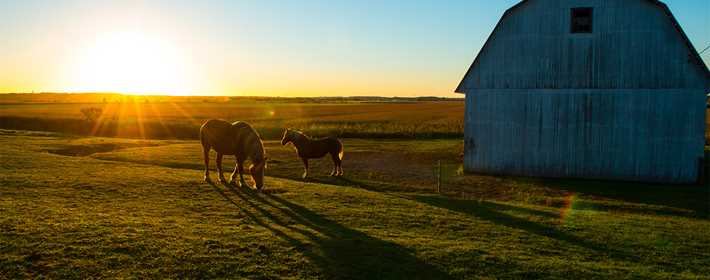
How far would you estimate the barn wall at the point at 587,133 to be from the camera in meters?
20.8

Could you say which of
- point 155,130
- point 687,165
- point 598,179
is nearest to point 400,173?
point 598,179

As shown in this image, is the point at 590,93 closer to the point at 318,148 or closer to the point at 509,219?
the point at 509,219

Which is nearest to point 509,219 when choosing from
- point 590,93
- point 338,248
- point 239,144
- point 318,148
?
point 338,248

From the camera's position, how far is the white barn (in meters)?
20.6

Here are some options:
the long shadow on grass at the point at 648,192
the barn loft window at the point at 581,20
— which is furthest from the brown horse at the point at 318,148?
the barn loft window at the point at 581,20

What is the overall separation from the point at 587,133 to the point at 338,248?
16233 millimetres

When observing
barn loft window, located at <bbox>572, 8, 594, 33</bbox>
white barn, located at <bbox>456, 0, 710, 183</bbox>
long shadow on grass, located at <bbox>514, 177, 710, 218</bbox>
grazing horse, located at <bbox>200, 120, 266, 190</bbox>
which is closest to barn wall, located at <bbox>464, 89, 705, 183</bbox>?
white barn, located at <bbox>456, 0, 710, 183</bbox>

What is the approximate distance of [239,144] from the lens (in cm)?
1653

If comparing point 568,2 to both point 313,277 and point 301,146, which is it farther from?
point 313,277

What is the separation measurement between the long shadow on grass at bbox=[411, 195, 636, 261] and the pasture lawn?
2.0 inches

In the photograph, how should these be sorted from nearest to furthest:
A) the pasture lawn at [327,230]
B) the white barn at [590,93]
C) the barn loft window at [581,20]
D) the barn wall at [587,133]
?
1. the pasture lawn at [327,230]
2. the white barn at [590,93]
3. the barn wall at [587,133]
4. the barn loft window at [581,20]

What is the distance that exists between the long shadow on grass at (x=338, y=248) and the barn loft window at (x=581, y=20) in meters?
15.0

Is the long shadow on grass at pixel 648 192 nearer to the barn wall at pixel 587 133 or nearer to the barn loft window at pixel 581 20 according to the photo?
the barn wall at pixel 587 133

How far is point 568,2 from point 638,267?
15.4m
